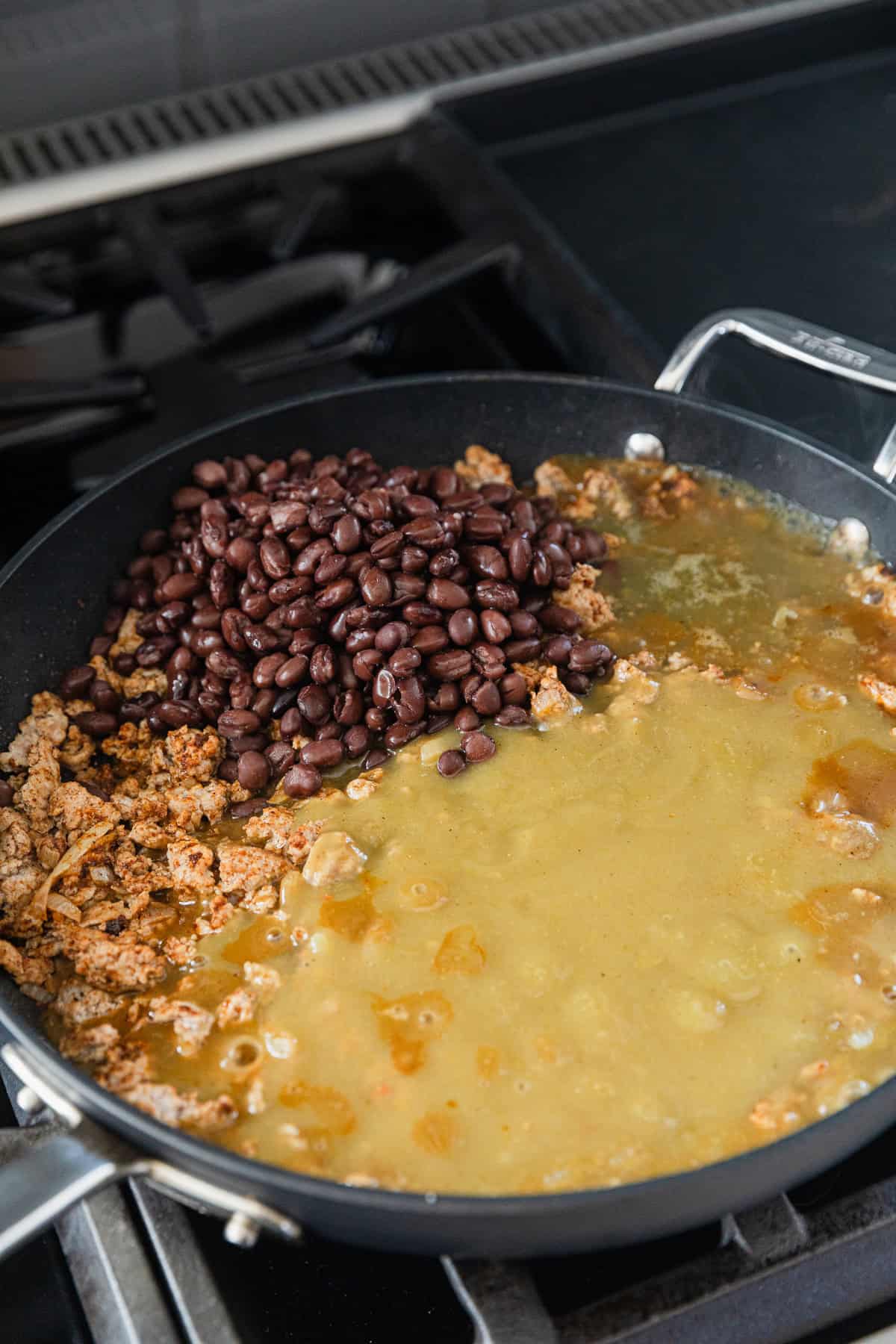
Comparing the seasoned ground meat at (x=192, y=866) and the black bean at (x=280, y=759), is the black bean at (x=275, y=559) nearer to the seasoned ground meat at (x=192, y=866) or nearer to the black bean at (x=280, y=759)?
the black bean at (x=280, y=759)

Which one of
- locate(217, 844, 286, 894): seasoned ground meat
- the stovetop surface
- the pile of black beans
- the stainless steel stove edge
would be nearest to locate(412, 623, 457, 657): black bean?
the pile of black beans

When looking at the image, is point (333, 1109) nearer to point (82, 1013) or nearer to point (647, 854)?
point (82, 1013)

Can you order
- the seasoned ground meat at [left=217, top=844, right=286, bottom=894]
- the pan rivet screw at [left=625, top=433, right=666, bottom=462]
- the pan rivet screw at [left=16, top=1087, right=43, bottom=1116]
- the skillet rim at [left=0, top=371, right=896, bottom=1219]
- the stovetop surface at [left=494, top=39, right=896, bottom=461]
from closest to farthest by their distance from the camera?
the skillet rim at [left=0, top=371, right=896, bottom=1219]
the pan rivet screw at [left=16, top=1087, right=43, bottom=1116]
the seasoned ground meat at [left=217, top=844, right=286, bottom=894]
the pan rivet screw at [left=625, top=433, right=666, bottom=462]
the stovetop surface at [left=494, top=39, right=896, bottom=461]

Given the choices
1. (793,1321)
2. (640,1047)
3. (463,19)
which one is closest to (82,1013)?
(640,1047)

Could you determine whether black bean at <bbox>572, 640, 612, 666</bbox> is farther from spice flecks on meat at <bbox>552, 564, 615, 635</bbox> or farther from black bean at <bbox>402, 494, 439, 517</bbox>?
black bean at <bbox>402, 494, 439, 517</bbox>

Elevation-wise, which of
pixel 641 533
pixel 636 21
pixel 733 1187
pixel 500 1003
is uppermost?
pixel 636 21

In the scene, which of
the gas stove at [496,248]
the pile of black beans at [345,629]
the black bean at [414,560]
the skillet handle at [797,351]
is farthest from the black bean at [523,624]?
the gas stove at [496,248]
